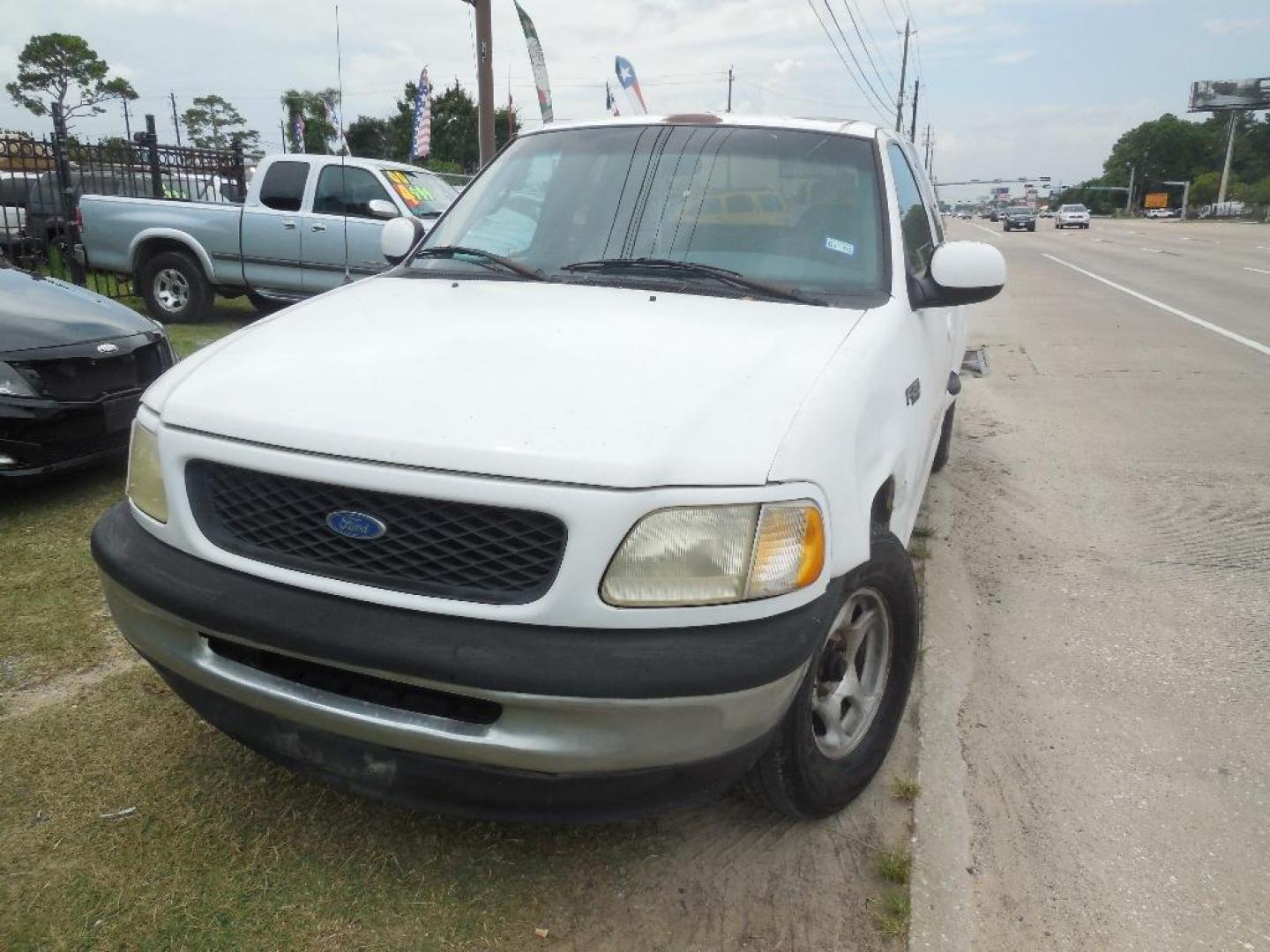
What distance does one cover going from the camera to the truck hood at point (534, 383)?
6.66ft

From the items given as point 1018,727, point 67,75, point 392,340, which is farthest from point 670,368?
point 67,75

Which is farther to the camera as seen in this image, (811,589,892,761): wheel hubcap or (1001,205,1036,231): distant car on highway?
(1001,205,1036,231): distant car on highway

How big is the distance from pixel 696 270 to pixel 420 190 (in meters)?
8.38

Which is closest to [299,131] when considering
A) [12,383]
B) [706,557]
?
[12,383]

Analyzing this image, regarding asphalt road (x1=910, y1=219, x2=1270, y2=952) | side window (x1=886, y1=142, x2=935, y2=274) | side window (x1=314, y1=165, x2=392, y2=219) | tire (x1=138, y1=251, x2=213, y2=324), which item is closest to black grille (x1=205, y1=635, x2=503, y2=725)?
asphalt road (x1=910, y1=219, x2=1270, y2=952)

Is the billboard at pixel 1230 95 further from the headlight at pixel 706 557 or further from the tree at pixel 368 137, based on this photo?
the headlight at pixel 706 557

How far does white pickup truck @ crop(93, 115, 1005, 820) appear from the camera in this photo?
197cm

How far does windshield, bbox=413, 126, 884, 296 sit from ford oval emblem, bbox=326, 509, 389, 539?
130cm

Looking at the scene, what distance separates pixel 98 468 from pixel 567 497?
4630 millimetres

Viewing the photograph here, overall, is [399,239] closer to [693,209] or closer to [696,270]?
[693,209]

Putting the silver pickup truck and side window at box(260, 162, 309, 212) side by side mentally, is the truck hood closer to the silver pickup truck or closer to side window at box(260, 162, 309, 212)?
the silver pickup truck

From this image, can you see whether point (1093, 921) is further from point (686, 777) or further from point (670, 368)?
point (670, 368)

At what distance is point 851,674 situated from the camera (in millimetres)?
2707

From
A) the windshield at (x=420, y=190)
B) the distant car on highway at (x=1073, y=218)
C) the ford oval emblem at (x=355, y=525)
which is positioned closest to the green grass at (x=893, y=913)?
the ford oval emblem at (x=355, y=525)
